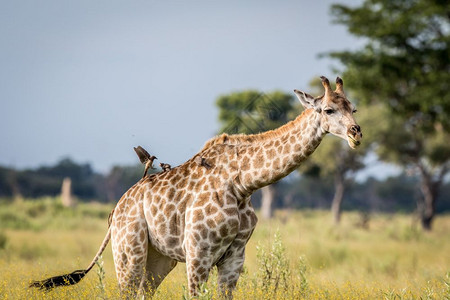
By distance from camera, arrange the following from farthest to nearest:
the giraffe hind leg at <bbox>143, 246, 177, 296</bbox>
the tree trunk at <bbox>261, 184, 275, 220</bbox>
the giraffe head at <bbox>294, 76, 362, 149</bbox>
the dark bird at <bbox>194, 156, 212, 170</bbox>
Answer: the tree trunk at <bbox>261, 184, 275, 220</bbox>
the giraffe hind leg at <bbox>143, 246, 177, 296</bbox>
the dark bird at <bbox>194, 156, 212, 170</bbox>
the giraffe head at <bbox>294, 76, 362, 149</bbox>

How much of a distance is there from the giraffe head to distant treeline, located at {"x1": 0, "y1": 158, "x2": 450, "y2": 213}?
5985cm

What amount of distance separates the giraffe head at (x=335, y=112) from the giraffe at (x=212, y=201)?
0.01 meters

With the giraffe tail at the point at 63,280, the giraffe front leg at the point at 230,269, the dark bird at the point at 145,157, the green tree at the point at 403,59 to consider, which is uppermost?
the dark bird at the point at 145,157

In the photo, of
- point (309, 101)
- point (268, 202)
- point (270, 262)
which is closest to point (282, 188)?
point (268, 202)

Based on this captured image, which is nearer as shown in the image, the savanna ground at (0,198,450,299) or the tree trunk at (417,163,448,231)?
the savanna ground at (0,198,450,299)

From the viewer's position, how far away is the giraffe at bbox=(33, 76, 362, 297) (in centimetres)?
625

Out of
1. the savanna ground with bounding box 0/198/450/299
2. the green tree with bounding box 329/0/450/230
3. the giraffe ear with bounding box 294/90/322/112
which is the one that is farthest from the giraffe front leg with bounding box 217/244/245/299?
the green tree with bounding box 329/0/450/230

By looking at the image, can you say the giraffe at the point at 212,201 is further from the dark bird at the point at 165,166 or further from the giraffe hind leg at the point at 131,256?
the dark bird at the point at 165,166

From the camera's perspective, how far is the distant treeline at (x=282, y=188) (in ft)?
214

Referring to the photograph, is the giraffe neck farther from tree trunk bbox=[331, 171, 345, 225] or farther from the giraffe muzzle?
tree trunk bbox=[331, 171, 345, 225]

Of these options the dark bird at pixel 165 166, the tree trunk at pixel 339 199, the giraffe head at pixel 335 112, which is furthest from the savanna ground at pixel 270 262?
the tree trunk at pixel 339 199

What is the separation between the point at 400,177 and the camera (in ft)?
276

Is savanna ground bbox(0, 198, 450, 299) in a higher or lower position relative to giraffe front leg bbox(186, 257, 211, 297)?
lower

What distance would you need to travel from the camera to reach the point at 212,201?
6.46 metres
